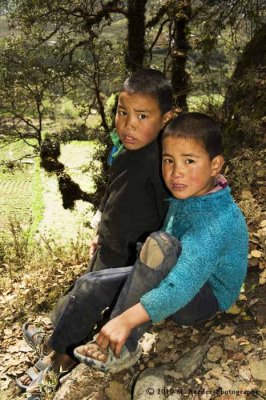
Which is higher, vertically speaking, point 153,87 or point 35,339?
point 153,87

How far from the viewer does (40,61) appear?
14.4 meters

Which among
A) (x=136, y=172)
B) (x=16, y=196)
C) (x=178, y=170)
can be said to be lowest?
(x=16, y=196)

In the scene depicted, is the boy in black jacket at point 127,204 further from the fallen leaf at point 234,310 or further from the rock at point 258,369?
the rock at point 258,369

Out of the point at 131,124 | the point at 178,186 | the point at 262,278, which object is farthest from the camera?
the point at 262,278

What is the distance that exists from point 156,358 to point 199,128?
1.71 meters

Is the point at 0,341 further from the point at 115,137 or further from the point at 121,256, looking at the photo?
the point at 115,137

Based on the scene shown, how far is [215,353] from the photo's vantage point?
9.29 ft

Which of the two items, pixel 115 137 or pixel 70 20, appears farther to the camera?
pixel 70 20

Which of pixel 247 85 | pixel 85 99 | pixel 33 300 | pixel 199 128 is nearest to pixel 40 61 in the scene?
pixel 85 99

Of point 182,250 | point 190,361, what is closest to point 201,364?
point 190,361

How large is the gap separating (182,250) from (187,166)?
51 cm

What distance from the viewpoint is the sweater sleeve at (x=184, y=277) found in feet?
7.39

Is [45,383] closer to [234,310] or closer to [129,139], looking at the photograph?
[234,310]

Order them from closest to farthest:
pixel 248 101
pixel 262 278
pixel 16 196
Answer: pixel 262 278, pixel 248 101, pixel 16 196
